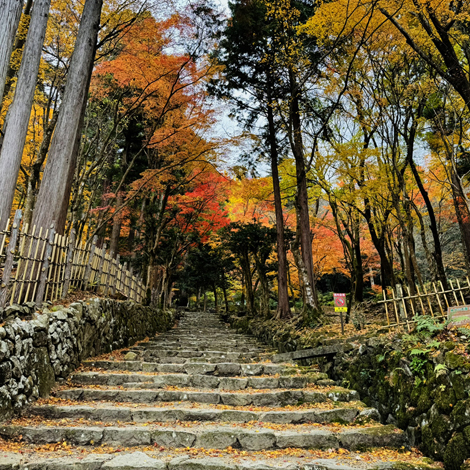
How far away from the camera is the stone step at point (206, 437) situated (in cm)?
345

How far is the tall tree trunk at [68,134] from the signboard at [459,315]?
Result: 20.8ft

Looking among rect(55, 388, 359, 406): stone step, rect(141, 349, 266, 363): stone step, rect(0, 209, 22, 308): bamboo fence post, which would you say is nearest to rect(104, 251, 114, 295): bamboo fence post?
rect(141, 349, 266, 363): stone step

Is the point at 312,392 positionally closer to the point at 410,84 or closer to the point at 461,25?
the point at 410,84

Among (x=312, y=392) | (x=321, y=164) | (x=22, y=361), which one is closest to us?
(x=22, y=361)

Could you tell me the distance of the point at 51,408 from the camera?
390 cm

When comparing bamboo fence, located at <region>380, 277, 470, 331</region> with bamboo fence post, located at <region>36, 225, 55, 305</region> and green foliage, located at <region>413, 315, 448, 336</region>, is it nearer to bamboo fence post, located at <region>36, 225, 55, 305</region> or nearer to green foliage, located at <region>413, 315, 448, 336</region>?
green foliage, located at <region>413, 315, 448, 336</region>

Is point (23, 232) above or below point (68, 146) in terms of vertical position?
below

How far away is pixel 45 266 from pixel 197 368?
3159 mm

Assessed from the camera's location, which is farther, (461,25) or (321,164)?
(321,164)

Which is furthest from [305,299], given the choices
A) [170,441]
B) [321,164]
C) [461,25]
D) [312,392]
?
[461,25]

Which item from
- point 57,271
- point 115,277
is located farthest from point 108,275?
point 57,271

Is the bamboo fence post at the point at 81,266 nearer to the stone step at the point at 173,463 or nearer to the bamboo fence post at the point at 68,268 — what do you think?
the bamboo fence post at the point at 68,268

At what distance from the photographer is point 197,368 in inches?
232

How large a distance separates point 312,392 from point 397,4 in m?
7.57
